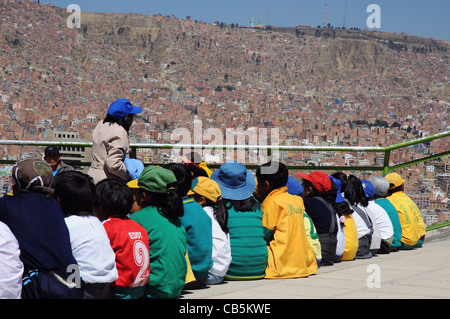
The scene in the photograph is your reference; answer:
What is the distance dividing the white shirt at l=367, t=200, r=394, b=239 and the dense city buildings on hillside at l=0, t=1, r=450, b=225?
243 feet

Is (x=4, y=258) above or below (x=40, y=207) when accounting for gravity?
below

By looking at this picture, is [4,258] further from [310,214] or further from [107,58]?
[107,58]

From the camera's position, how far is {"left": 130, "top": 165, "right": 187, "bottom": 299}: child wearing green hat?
4066mm

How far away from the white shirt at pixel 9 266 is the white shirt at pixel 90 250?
45cm

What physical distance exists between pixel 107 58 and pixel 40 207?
473 ft

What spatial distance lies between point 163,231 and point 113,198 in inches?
18.7

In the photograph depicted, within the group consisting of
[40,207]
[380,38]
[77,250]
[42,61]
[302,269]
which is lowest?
[302,269]

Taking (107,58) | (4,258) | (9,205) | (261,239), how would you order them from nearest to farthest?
1. (4,258)
2. (9,205)
3. (261,239)
4. (107,58)

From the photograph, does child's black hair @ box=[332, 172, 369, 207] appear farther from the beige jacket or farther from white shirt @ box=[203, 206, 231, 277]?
the beige jacket

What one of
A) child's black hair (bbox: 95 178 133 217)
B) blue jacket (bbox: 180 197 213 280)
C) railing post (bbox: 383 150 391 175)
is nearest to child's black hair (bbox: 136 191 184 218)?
blue jacket (bbox: 180 197 213 280)

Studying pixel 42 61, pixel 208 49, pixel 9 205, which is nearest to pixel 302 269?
pixel 9 205

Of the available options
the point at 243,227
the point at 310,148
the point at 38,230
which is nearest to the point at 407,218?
the point at 310,148

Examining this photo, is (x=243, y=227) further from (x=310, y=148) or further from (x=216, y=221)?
(x=310, y=148)

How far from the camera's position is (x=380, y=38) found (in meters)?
169
